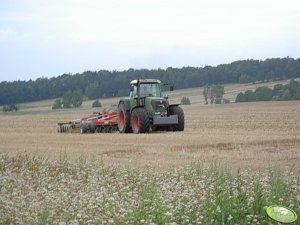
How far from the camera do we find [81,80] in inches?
3317

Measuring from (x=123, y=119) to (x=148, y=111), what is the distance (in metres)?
1.48

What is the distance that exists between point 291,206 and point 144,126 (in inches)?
576

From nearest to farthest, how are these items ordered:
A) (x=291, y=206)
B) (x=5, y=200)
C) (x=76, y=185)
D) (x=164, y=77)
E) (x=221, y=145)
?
1. (x=291, y=206)
2. (x=5, y=200)
3. (x=76, y=185)
4. (x=221, y=145)
5. (x=164, y=77)

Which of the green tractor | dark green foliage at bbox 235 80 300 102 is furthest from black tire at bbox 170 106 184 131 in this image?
dark green foliage at bbox 235 80 300 102

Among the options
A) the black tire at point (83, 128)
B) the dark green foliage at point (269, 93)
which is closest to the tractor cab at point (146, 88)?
the black tire at point (83, 128)

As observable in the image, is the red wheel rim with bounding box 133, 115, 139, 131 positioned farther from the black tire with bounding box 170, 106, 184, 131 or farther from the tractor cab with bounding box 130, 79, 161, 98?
the black tire with bounding box 170, 106, 184, 131

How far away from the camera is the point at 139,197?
767cm

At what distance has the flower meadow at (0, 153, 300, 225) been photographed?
6359 millimetres

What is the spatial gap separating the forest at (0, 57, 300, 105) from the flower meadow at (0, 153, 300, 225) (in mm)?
63497

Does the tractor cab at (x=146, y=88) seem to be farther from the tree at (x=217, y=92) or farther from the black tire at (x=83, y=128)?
the tree at (x=217, y=92)

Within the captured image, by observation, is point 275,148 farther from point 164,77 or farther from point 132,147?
point 164,77

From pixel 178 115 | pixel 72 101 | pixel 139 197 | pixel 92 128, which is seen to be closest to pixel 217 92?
pixel 72 101

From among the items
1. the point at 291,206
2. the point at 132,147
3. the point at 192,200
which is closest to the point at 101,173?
the point at 192,200

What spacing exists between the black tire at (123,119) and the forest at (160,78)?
164 feet
